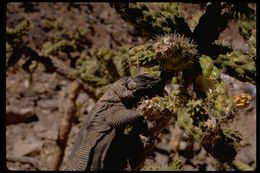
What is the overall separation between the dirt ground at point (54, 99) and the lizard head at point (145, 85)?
4022 mm

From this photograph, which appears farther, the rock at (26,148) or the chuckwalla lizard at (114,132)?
the rock at (26,148)

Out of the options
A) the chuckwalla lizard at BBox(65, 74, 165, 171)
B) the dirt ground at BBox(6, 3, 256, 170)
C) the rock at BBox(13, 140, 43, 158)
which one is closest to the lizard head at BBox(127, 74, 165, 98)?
the chuckwalla lizard at BBox(65, 74, 165, 171)

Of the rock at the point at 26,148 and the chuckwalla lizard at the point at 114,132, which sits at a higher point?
the chuckwalla lizard at the point at 114,132

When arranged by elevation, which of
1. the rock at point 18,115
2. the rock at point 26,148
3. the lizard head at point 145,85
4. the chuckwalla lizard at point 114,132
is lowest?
the rock at point 26,148

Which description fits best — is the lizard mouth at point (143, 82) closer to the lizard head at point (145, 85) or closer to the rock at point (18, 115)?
the lizard head at point (145, 85)

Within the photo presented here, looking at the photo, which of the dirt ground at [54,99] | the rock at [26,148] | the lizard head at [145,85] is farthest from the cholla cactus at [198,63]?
the rock at [26,148]

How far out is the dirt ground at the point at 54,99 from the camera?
8.79m

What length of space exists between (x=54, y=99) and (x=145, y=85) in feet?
24.3

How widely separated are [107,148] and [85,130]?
0.19m

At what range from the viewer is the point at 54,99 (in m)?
10.2

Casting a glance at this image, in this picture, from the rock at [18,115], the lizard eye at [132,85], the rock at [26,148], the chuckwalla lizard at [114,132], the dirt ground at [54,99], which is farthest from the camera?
the rock at [18,115]

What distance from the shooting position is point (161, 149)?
8.88 m

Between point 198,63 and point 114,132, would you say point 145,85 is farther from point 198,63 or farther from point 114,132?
point 198,63
